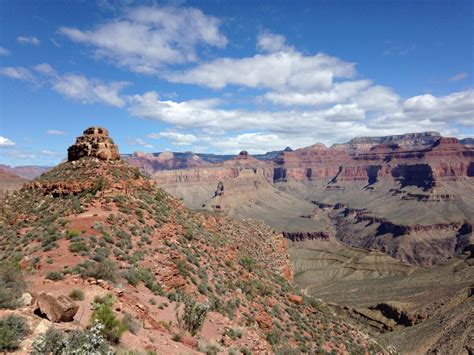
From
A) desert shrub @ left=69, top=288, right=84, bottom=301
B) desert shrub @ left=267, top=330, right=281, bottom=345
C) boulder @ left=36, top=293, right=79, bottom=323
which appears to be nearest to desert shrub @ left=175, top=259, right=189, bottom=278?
desert shrub @ left=267, top=330, right=281, bottom=345

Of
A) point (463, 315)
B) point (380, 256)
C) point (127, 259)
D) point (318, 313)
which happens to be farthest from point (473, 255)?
point (127, 259)

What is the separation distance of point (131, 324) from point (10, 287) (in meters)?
4.83

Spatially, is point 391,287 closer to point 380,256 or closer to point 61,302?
point 380,256

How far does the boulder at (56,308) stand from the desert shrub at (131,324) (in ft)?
5.74

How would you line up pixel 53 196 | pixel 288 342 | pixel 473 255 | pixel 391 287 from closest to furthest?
pixel 288 342, pixel 53 196, pixel 391 287, pixel 473 255

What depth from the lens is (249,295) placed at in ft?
82.8

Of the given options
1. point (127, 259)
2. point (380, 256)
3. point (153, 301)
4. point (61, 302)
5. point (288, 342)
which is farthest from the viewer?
point (380, 256)

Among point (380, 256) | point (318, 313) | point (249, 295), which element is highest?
point (249, 295)

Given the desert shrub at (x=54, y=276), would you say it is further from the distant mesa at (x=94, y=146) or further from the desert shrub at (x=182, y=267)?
the distant mesa at (x=94, y=146)

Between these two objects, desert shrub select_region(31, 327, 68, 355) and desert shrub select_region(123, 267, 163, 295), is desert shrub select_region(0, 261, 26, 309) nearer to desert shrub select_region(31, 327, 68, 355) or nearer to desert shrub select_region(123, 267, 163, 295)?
desert shrub select_region(31, 327, 68, 355)

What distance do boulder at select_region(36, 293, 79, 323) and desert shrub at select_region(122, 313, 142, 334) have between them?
68.9 inches

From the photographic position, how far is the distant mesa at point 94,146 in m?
34.1

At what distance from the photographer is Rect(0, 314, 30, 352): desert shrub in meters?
8.62

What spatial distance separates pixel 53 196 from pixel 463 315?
70.8 metres
